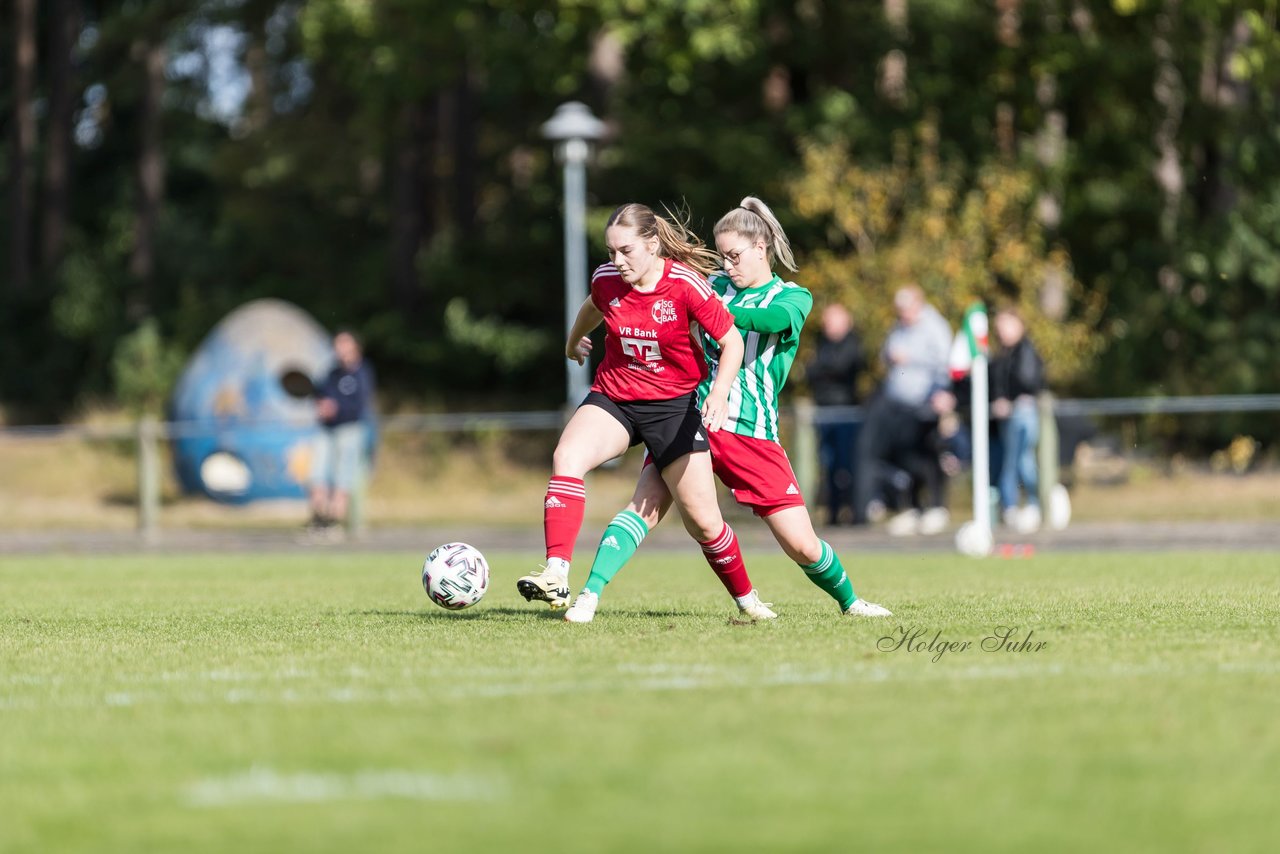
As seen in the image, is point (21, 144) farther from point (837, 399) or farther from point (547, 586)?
point (547, 586)

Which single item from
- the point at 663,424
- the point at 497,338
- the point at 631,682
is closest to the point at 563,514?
the point at 663,424

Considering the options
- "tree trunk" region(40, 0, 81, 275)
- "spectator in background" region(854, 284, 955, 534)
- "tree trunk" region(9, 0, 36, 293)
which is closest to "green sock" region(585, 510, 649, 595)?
"spectator in background" region(854, 284, 955, 534)

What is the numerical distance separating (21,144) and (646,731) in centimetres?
4103

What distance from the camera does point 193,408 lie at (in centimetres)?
2806

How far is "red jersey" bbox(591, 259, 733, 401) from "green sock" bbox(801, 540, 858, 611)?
96 cm

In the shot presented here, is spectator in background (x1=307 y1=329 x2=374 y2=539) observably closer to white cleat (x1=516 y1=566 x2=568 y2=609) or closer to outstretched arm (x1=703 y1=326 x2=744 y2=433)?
white cleat (x1=516 y1=566 x2=568 y2=609)

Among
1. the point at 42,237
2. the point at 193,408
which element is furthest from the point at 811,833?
the point at 42,237

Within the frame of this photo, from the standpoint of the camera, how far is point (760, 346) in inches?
341

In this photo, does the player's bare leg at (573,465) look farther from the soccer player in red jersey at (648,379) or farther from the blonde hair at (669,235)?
the blonde hair at (669,235)

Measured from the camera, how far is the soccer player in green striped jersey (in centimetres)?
856

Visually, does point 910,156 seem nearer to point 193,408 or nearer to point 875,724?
point 193,408

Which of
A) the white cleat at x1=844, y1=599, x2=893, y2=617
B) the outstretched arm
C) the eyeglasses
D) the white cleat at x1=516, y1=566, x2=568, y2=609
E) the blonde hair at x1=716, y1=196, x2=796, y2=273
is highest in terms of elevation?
the blonde hair at x1=716, y1=196, x2=796, y2=273

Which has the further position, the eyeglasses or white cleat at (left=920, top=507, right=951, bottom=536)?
white cleat at (left=920, top=507, right=951, bottom=536)

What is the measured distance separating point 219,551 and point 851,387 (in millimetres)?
6606
